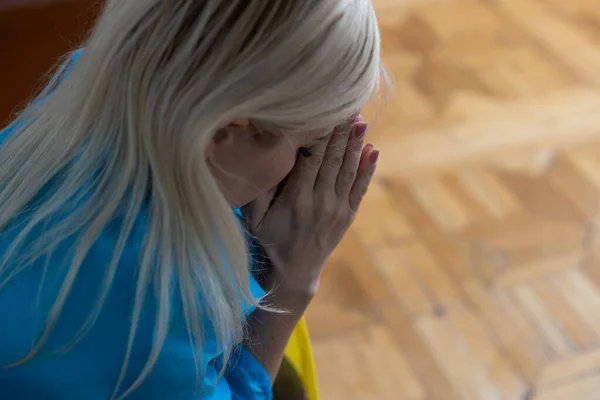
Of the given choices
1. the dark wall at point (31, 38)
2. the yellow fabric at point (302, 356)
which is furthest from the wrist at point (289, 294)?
the dark wall at point (31, 38)

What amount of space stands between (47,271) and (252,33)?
0.26 m

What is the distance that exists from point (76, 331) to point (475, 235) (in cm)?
106

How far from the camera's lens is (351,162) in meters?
0.72

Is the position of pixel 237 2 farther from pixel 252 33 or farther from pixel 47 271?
pixel 47 271

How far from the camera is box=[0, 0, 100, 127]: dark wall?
1.08 m

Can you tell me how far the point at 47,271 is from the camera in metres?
0.55

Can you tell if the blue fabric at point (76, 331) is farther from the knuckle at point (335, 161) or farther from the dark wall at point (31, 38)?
the dark wall at point (31, 38)

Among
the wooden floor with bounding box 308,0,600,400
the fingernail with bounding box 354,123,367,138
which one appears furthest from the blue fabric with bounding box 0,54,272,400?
the wooden floor with bounding box 308,0,600,400

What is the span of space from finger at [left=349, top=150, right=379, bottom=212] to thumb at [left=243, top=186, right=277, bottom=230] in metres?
0.09

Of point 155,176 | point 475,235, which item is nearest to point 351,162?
point 155,176

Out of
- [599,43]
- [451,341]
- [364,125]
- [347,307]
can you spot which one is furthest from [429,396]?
[599,43]

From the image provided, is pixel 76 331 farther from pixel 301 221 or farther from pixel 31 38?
pixel 31 38

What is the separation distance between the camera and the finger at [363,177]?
745mm

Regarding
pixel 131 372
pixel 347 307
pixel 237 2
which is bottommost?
pixel 347 307
